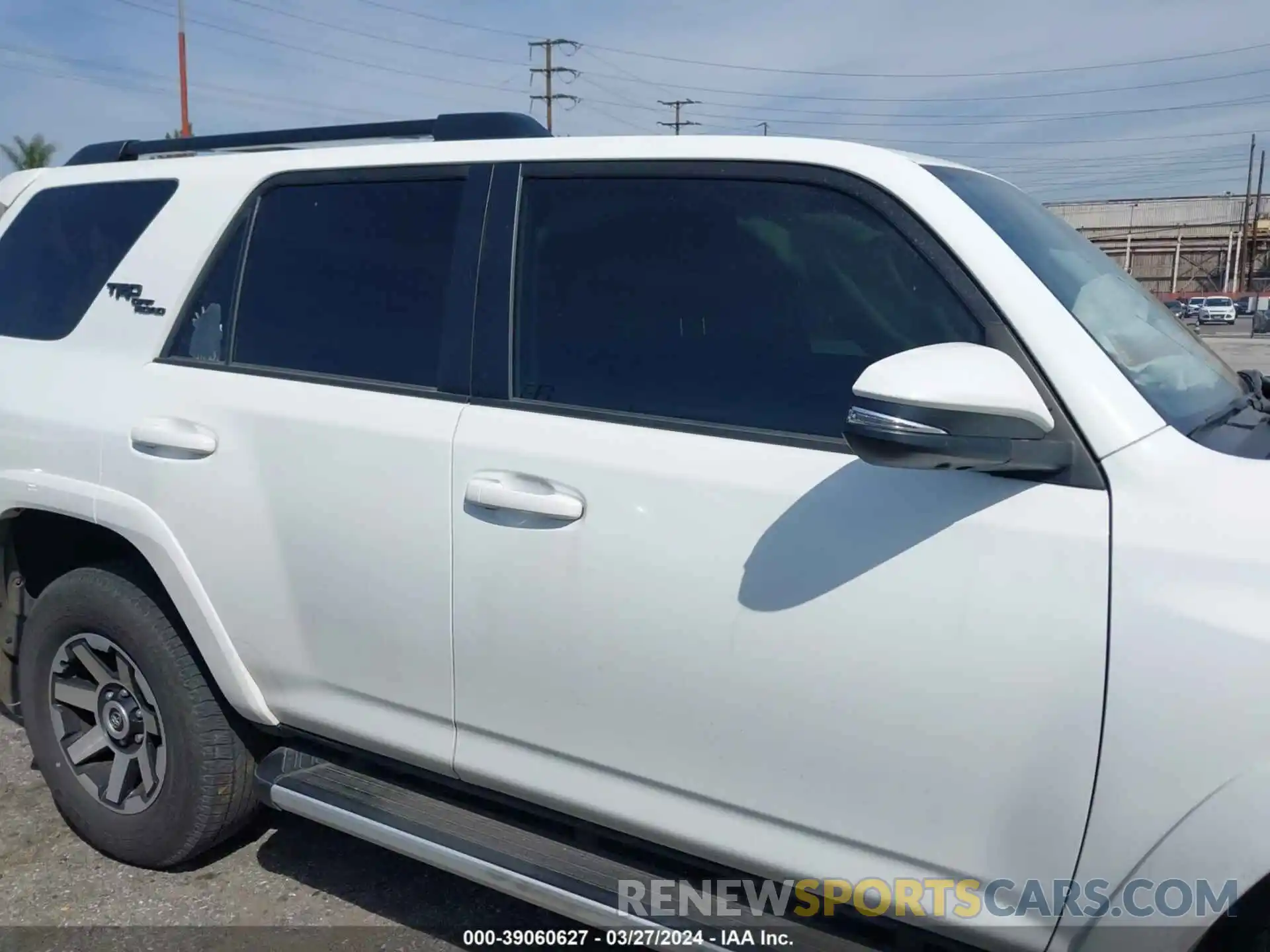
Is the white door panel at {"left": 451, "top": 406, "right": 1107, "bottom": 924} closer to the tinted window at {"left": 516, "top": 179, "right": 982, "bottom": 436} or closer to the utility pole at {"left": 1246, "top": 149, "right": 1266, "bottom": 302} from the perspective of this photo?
the tinted window at {"left": 516, "top": 179, "right": 982, "bottom": 436}

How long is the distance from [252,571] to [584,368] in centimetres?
102

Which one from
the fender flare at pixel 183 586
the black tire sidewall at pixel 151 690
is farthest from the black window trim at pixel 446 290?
the black tire sidewall at pixel 151 690

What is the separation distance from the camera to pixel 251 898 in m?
3.07

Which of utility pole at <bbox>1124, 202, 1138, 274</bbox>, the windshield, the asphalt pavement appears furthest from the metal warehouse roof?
the windshield

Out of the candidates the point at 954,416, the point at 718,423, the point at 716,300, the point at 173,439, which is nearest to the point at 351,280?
the point at 173,439

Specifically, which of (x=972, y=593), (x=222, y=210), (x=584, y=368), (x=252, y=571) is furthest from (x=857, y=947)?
(x=222, y=210)

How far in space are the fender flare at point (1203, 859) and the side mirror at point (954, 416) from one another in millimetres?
557

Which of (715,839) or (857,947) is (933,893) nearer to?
(857,947)

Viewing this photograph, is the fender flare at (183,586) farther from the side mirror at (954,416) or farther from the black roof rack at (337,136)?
the side mirror at (954,416)

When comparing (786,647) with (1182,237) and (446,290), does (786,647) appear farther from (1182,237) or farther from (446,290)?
(1182,237)

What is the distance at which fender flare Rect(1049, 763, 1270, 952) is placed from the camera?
1.61 m

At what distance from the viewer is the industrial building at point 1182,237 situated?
225ft

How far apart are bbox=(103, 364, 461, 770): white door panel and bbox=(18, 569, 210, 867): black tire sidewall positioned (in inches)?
10.6

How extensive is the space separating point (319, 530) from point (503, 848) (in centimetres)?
84
